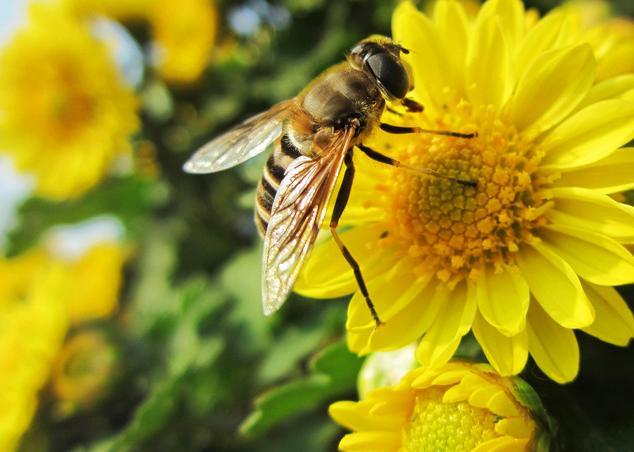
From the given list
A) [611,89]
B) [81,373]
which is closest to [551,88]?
[611,89]

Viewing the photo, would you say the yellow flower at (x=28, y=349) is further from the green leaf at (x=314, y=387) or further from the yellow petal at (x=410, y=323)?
the yellow petal at (x=410, y=323)

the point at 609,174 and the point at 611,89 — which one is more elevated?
the point at 611,89

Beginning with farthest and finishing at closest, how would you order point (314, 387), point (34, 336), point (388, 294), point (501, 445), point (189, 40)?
point (189, 40), point (34, 336), point (314, 387), point (388, 294), point (501, 445)

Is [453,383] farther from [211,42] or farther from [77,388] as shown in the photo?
[211,42]

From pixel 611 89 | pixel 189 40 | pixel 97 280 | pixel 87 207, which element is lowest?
pixel 97 280

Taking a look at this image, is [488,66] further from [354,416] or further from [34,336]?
[34,336]

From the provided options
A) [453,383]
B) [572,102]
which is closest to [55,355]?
[453,383]
